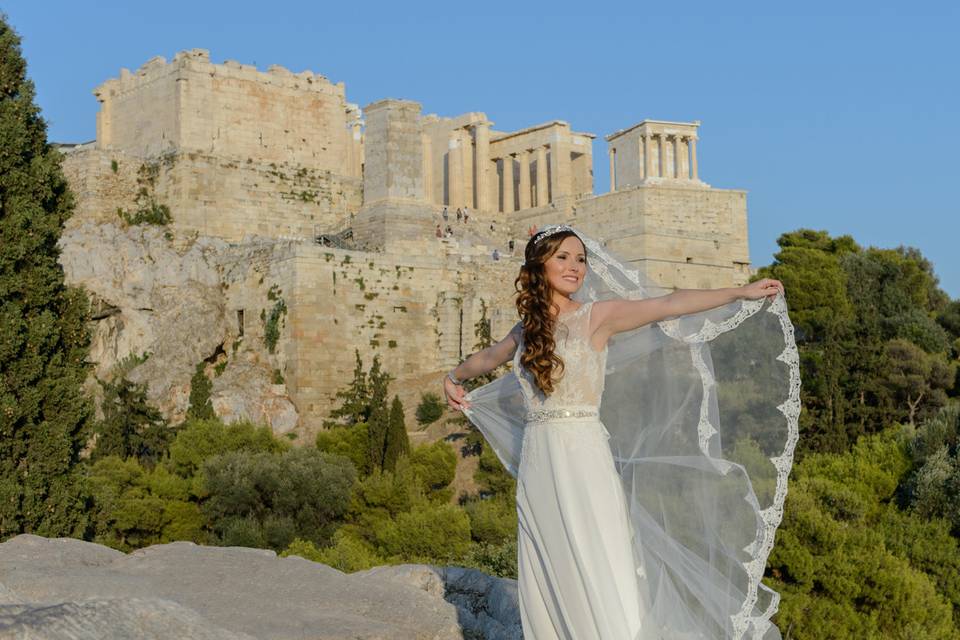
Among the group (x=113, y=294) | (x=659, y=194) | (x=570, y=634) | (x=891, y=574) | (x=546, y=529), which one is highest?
(x=659, y=194)

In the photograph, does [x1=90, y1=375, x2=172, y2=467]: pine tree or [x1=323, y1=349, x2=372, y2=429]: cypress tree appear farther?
[x1=323, y1=349, x2=372, y2=429]: cypress tree

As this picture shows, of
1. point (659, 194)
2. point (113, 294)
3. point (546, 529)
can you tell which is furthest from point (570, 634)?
point (659, 194)

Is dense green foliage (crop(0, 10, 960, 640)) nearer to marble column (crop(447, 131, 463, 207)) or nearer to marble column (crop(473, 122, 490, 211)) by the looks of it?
marble column (crop(473, 122, 490, 211))

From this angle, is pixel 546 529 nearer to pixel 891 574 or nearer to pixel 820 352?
pixel 891 574

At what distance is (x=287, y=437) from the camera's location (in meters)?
29.6

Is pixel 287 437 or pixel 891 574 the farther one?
pixel 287 437

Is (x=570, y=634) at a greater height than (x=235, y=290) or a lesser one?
lesser

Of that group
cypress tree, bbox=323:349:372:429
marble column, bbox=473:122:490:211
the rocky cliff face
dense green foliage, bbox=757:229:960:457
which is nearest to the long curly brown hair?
dense green foliage, bbox=757:229:960:457

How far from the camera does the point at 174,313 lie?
31656 mm

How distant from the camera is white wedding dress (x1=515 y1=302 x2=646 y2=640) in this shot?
5.22 m

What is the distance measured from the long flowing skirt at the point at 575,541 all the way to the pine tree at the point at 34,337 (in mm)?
8869

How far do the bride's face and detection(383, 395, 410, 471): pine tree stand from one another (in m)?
21.7

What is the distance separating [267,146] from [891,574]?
23029 millimetres

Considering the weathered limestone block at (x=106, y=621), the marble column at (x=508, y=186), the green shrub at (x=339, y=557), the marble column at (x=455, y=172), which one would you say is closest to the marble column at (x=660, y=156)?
the marble column at (x=508, y=186)
